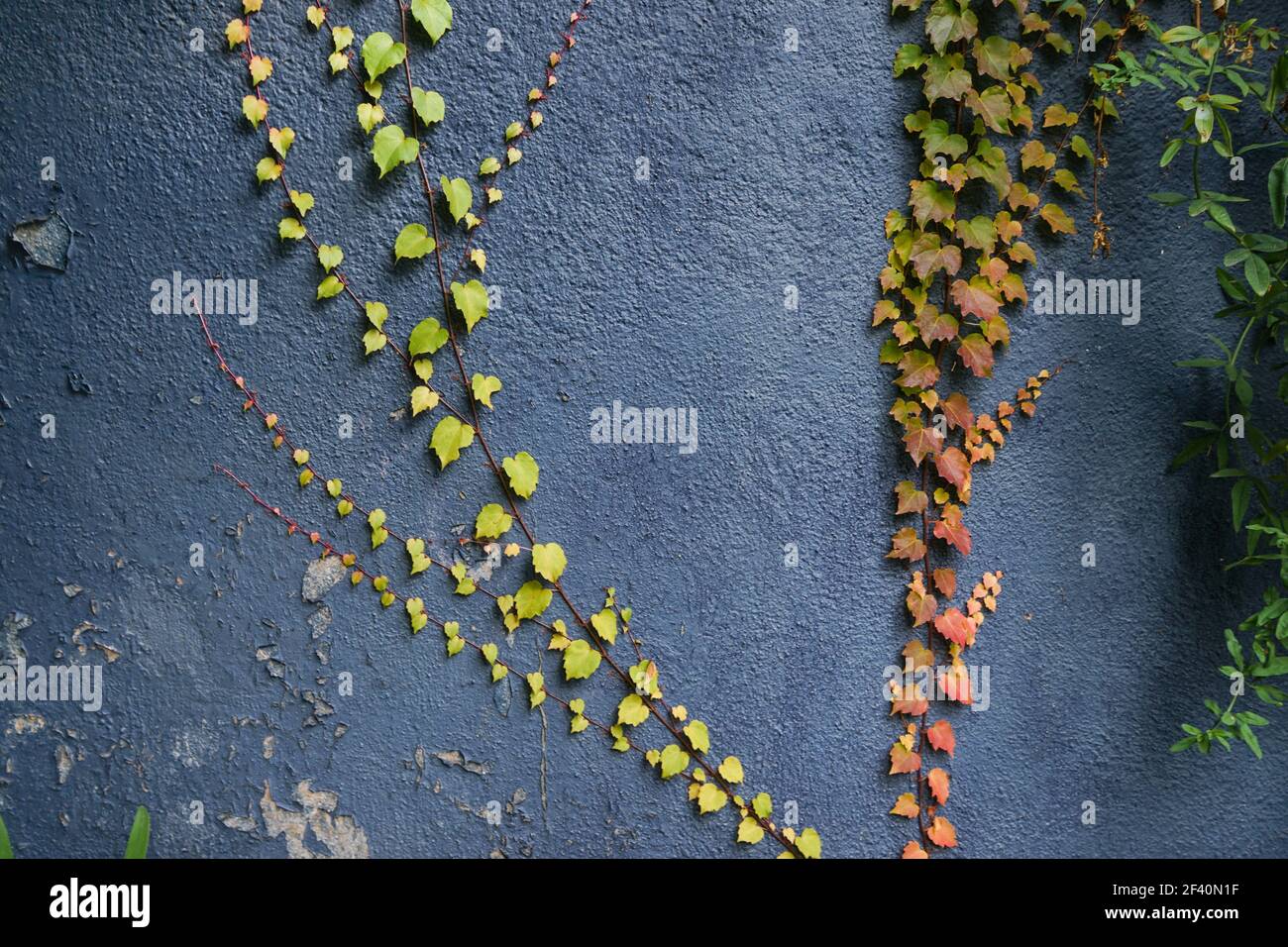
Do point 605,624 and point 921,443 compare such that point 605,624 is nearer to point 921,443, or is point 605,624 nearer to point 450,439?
point 450,439

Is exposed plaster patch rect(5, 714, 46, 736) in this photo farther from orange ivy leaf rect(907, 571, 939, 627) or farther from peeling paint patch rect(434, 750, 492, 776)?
orange ivy leaf rect(907, 571, 939, 627)

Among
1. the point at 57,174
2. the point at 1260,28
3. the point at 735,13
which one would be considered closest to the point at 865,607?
the point at 735,13

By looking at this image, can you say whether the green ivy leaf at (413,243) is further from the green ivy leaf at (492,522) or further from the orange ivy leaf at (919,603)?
the orange ivy leaf at (919,603)

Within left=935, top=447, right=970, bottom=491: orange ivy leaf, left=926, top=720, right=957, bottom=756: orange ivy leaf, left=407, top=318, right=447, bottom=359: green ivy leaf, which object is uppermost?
left=407, top=318, right=447, bottom=359: green ivy leaf

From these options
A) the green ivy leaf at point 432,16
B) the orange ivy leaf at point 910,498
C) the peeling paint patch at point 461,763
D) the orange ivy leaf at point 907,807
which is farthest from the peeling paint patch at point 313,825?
the green ivy leaf at point 432,16

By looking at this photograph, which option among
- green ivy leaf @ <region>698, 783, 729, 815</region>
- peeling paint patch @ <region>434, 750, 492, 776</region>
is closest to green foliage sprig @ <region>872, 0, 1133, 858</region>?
green ivy leaf @ <region>698, 783, 729, 815</region>

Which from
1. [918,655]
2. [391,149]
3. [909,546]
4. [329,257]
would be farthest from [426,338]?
[918,655]
